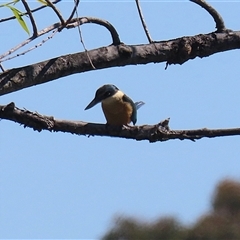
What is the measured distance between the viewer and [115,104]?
397cm

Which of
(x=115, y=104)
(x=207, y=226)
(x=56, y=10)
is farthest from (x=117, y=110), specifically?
(x=207, y=226)

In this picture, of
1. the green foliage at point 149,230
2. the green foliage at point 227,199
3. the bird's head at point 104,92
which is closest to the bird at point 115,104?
the bird's head at point 104,92

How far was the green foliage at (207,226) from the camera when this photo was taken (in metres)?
5.43

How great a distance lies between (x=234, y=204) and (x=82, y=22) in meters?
5.47

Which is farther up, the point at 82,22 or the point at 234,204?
the point at 234,204

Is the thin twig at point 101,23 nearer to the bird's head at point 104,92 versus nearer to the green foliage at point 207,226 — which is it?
the bird's head at point 104,92

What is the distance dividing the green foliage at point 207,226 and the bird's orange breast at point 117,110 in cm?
144

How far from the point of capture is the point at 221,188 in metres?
7.06

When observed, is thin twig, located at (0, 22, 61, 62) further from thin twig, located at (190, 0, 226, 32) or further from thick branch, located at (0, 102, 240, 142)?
thin twig, located at (190, 0, 226, 32)

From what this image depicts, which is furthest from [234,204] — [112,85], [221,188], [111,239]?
[112,85]

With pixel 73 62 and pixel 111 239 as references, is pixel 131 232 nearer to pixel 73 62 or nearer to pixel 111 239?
pixel 111 239

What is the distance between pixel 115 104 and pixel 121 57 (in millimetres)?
1724

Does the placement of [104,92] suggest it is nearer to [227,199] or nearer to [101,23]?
[101,23]

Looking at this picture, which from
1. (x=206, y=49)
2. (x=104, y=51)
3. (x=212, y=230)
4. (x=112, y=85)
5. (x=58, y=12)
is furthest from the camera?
(x=212, y=230)
